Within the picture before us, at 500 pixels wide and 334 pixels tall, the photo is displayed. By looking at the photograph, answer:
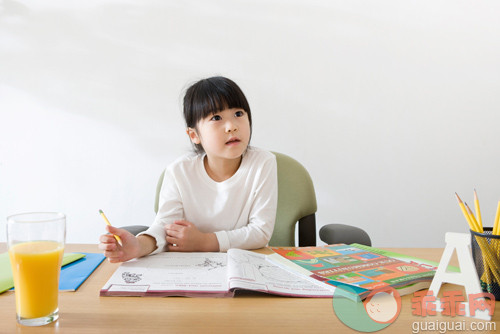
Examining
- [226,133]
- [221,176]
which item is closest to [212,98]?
[226,133]

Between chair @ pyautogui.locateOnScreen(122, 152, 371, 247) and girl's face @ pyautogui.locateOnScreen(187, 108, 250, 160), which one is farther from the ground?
girl's face @ pyautogui.locateOnScreen(187, 108, 250, 160)

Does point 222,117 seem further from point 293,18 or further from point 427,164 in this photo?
point 427,164

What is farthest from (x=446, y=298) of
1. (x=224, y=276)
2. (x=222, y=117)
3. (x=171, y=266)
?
(x=222, y=117)

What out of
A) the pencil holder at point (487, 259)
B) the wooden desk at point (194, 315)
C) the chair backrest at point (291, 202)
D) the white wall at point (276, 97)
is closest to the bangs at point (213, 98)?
the chair backrest at point (291, 202)

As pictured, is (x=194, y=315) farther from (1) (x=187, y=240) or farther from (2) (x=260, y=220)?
(2) (x=260, y=220)

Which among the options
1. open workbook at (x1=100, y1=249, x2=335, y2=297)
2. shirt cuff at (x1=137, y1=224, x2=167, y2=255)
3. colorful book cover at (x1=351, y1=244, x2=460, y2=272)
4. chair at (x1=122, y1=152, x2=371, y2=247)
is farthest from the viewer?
chair at (x1=122, y1=152, x2=371, y2=247)

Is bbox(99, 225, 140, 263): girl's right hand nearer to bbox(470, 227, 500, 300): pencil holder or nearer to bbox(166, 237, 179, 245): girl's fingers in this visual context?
bbox(166, 237, 179, 245): girl's fingers

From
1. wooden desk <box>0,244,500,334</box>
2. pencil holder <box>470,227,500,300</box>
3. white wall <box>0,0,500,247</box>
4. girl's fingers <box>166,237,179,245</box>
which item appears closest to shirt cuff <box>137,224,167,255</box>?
girl's fingers <box>166,237,179,245</box>

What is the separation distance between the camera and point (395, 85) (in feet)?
6.78

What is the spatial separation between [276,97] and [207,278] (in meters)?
1.48

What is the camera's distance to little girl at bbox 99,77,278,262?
114 centimetres

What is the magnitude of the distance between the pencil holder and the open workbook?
0.23 m

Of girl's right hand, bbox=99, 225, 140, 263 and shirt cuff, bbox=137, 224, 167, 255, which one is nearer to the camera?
girl's right hand, bbox=99, 225, 140, 263

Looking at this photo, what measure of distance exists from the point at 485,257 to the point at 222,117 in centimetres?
77
